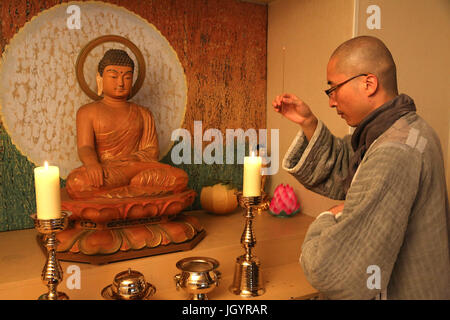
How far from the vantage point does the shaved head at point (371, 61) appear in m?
1.20

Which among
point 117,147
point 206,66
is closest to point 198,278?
point 117,147

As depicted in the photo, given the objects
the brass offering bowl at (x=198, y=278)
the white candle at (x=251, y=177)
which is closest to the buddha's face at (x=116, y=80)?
the white candle at (x=251, y=177)

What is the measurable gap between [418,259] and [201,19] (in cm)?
218

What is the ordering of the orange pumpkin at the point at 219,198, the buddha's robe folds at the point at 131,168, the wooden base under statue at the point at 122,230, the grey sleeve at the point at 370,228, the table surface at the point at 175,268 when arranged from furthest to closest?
the orange pumpkin at the point at 219,198, the buddha's robe folds at the point at 131,168, the wooden base under statue at the point at 122,230, the table surface at the point at 175,268, the grey sleeve at the point at 370,228

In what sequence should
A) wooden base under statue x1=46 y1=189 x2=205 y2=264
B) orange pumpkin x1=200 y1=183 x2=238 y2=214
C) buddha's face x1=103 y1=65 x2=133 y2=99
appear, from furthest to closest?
orange pumpkin x1=200 y1=183 x2=238 y2=214 → buddha's face x1=103 y1=65 x2=133 y2=99 → wooden base under statue x1=46 y1=189 x2=205 y2=264

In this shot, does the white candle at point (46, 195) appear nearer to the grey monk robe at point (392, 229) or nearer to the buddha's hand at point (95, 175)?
the buddha's hand at point (95, 175)

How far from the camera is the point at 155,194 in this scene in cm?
198

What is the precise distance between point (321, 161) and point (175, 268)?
2.99ft

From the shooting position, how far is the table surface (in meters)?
1.66

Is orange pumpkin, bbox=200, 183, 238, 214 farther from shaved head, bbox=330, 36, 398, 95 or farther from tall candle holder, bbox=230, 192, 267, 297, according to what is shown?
shaved head, bbox=330, 36, 398, 95

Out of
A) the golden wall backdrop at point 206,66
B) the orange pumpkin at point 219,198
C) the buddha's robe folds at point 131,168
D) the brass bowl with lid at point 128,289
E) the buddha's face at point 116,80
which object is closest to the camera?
the brass bowl with lid at point 128,289

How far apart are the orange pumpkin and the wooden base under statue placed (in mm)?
492

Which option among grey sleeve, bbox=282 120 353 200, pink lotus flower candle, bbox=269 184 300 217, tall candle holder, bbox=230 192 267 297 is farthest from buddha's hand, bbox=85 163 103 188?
pink lotus flower candle, bbox=269 184 300 217

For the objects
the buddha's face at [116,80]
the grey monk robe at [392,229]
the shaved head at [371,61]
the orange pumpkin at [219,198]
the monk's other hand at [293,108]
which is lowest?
the orange pumpkin at [219,198]
